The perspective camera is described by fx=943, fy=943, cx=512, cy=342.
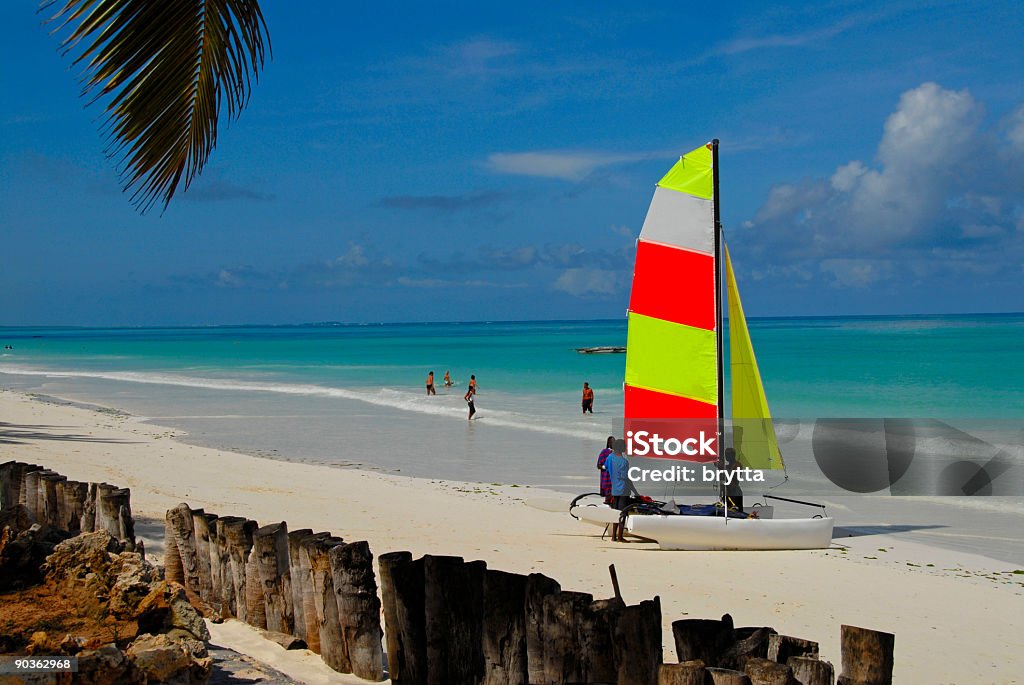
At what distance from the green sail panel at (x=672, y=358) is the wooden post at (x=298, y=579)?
7.20 m

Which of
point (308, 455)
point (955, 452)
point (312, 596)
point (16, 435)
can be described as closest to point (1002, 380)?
point (955, 452)

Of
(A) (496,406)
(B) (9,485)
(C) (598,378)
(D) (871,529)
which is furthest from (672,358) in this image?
(C) (598,378)

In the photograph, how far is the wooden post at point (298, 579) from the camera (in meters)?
5.54

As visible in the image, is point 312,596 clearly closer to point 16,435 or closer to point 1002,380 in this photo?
point 16,435

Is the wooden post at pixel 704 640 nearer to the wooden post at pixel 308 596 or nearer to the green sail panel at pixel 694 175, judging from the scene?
the wooden post at pixel 308 596

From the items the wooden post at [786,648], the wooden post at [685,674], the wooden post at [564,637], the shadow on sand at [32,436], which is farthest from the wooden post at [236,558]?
the shadow on sand at [32,436]

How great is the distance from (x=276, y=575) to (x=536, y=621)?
2149 millimetres

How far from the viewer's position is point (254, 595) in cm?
595

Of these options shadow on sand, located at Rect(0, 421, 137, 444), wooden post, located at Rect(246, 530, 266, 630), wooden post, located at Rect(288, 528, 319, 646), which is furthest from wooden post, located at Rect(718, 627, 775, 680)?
shadow on sand, located at Rect(0, 421, 137, 444)

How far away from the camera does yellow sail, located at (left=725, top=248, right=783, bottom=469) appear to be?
12.5 m

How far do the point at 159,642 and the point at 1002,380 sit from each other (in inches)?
2045

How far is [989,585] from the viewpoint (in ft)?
31.6

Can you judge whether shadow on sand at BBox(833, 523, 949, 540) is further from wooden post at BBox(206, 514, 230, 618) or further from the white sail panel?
wooden post at BBox(206, 514, 230, 618)

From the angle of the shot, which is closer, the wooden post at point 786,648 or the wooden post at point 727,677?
the wooden post at point 727,677
